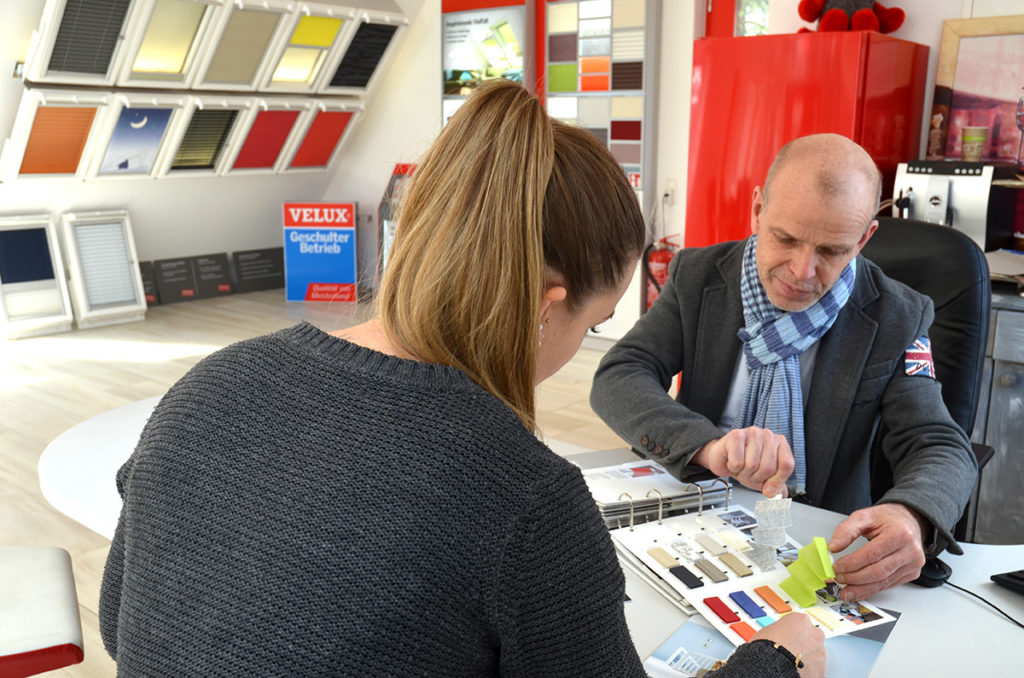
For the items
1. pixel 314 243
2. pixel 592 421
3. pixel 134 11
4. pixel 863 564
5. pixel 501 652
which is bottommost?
pixel 592 421

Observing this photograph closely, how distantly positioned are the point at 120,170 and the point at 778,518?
5893mm

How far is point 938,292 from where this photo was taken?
2023 mm

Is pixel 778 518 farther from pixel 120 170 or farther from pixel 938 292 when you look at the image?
pixel 120 170

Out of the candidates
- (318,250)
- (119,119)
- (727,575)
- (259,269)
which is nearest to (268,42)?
(119,119)

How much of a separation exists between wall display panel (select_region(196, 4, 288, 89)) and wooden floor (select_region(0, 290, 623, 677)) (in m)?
1.68

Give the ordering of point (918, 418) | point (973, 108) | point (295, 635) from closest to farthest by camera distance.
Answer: point (295, 635) → point (918, 418) → point (973, 108)

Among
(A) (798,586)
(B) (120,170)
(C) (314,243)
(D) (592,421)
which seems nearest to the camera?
(A) (798,586)

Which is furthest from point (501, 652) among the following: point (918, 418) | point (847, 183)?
point (847, 183)

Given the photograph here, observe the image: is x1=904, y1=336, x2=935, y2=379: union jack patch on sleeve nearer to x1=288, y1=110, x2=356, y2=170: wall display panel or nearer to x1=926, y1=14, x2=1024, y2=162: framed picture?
x1=926, y1=14, x2=1024, y2=162: framed picture

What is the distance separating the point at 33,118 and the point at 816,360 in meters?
5.14

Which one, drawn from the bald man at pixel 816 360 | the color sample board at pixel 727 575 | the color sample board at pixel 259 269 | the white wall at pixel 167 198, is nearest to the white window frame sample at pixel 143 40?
the white wall at pixel 167 198

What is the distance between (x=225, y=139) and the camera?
6.57 meters

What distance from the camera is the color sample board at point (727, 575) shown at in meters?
1.21

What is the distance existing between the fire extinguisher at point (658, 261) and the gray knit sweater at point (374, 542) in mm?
4608
